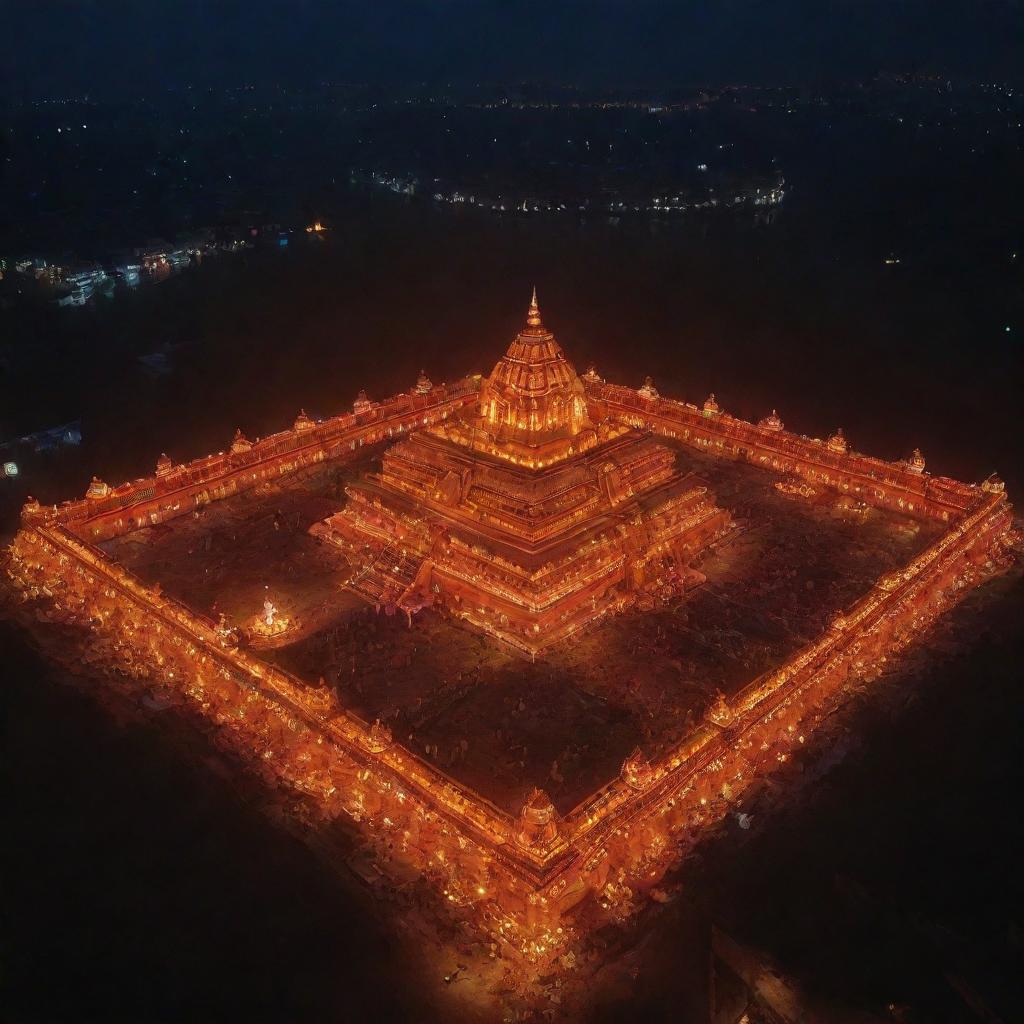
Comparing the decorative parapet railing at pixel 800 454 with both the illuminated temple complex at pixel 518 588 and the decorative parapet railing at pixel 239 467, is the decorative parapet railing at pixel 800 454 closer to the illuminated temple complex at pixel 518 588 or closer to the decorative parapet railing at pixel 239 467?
the illuminated temple complex at pixel 518 588

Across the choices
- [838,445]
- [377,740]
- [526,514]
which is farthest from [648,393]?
[377,740]

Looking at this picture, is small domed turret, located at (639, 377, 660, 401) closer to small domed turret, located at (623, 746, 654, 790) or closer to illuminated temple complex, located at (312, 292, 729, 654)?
illuminated temple complex, located at (312, 292, 729, 654)

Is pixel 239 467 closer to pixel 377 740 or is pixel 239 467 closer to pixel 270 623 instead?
pixel 270 623

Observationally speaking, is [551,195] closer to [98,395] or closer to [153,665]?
[98,395]

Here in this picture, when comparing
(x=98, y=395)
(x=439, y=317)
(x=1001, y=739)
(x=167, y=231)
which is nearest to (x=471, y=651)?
(x=1001, y=739)

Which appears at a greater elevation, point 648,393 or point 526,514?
point 526,514

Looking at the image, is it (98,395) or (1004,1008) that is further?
(98,395)
